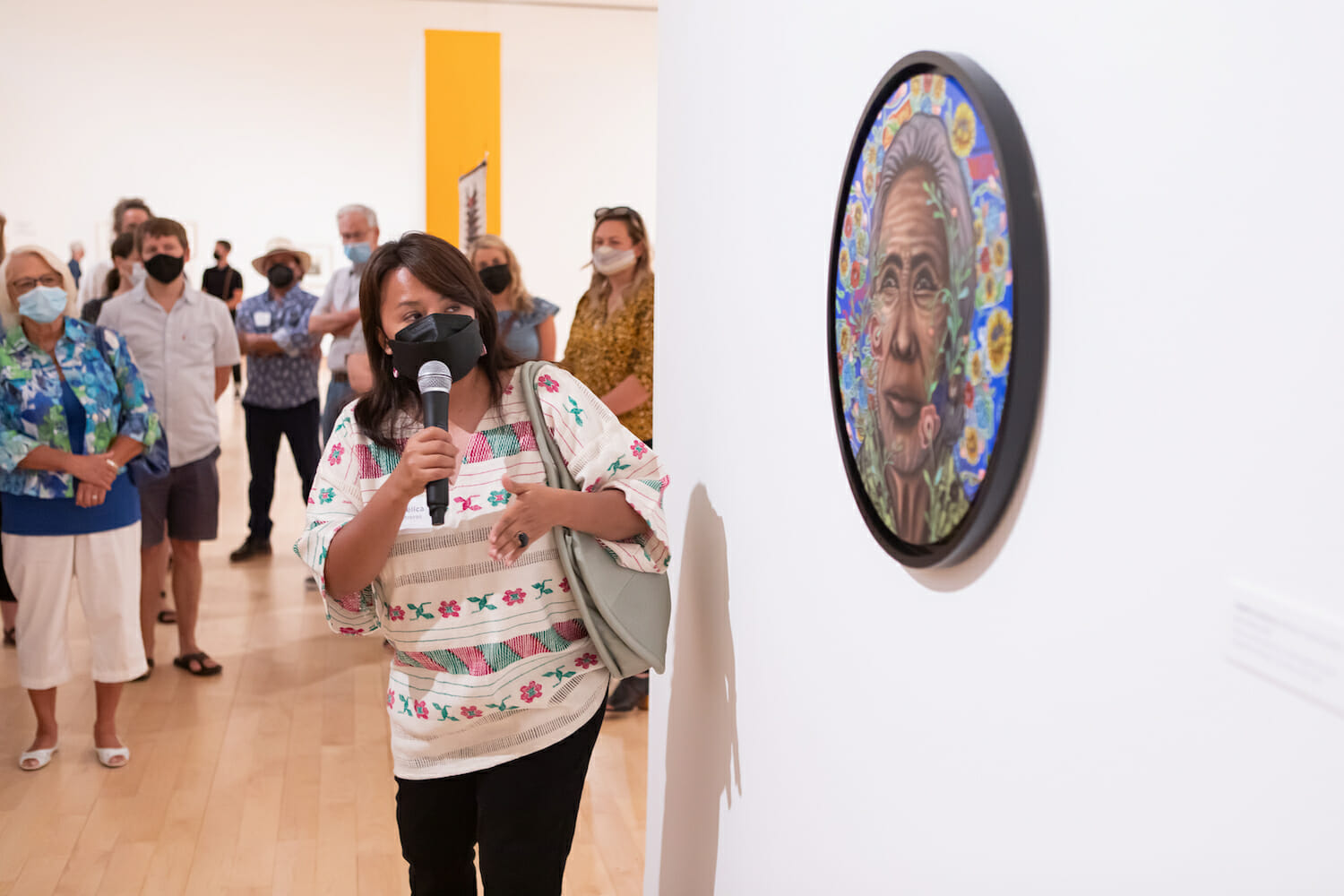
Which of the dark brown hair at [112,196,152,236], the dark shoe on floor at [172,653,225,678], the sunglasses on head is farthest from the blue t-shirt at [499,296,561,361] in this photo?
the dark brown hair at [112,196,152,236]

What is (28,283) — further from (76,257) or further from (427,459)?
(76,257)

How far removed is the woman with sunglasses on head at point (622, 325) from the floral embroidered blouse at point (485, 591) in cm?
211

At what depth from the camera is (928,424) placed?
1053 mm

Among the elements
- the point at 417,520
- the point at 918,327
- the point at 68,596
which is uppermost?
the point at 918,327

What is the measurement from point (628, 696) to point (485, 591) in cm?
268

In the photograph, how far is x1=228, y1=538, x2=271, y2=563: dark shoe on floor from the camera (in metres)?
6.73

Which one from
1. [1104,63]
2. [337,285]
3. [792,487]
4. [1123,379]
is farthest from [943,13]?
[337,285]

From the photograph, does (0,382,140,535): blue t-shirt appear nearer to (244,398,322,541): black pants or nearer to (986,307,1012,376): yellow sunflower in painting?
(244,398,322,541): black pants

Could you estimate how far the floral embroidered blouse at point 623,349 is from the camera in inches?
160

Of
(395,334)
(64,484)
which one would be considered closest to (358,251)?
(64,484)

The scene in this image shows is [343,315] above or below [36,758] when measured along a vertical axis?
above

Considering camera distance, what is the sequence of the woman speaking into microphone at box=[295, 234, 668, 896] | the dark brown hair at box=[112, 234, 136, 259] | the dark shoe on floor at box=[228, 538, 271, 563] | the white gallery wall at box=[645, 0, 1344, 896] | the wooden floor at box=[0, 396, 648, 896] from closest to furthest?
the white gallery wall at box=[645, 0, 1344, 896] → the woman speaking into microphone at box=[295, 234, 668, 896] → the wooden floor at box=[0, 396, 648, 896] → the dark brown hair at box=[112, 234, 136, 259] → the dark shoe on floor at box=[228, 538, 271, 563]

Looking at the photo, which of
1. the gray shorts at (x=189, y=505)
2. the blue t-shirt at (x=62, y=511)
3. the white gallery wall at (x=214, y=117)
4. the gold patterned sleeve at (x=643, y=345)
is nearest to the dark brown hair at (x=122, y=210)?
the gray shorts at (x=189, y=505)

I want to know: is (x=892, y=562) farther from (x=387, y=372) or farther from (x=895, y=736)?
(x=387, y=372)
